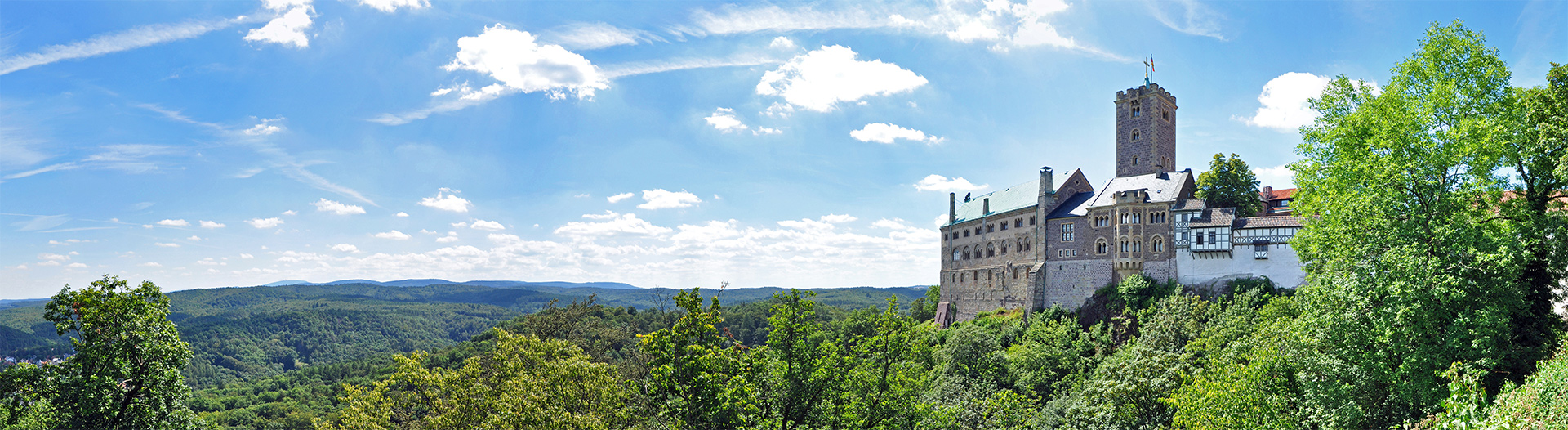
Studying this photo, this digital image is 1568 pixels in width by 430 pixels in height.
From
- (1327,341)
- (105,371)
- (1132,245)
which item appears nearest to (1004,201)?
(1132,245)

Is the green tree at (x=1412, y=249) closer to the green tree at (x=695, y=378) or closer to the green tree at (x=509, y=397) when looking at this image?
the green tree at (x=695, y=378)

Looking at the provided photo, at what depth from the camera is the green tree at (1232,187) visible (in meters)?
57.7

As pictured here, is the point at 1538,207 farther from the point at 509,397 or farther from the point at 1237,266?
the point at 1237,266

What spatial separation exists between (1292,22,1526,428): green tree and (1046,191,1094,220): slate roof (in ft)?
132

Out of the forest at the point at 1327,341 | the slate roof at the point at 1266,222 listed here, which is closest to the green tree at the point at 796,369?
the forest at the point at 1327,341

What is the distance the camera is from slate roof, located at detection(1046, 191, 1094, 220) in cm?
6606

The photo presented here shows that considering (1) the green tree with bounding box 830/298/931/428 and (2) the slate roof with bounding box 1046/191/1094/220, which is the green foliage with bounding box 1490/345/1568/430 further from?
(2) the slate roof with bounding box 1046/191/1094/220

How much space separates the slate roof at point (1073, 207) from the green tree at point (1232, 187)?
942 cm

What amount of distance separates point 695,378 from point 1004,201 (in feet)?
201

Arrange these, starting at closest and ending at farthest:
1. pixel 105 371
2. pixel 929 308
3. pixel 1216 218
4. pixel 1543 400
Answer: pixel 1543 400 < pixel 105 371 < pixel 1216 218 < pixel 929 308

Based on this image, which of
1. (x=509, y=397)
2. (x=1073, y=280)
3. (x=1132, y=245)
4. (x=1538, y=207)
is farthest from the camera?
(x=1073, y=280)

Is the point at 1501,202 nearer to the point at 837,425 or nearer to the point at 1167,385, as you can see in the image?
the point at 1167,385

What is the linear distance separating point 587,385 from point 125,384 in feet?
38.7

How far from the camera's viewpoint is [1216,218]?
185 ft
